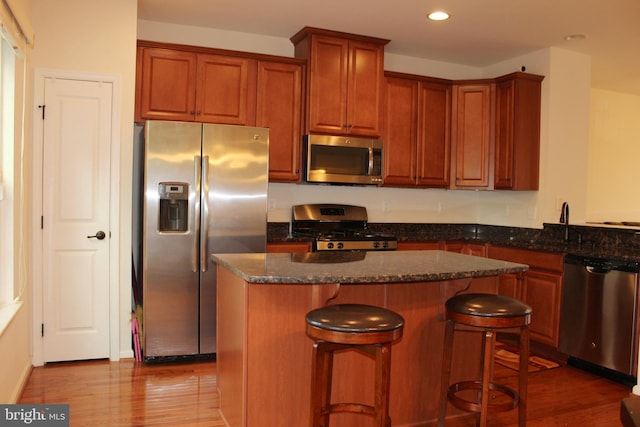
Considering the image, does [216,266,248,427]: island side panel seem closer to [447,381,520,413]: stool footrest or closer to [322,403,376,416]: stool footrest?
[322,403,376,416]: stool footrest

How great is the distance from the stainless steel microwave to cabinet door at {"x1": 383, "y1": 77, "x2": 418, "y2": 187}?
196mm

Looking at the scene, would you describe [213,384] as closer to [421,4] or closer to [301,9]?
[301,9]

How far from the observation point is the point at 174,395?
3.08 metres

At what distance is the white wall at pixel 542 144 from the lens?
14.7 ft

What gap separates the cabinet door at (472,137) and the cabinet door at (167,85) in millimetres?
2484

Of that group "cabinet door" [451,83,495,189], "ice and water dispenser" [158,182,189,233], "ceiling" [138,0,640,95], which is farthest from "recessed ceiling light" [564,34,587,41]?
"ice and water dispenser" [158,182,189,233]

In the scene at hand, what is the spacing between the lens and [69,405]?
2.86 metres

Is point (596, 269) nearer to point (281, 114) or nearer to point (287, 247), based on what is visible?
point (287, 247)

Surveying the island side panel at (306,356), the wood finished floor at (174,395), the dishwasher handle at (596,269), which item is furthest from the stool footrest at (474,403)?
the dishwasher handle at (596,269)

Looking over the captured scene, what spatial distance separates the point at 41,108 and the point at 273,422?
2.63 m

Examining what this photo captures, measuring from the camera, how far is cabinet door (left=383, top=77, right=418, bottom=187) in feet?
15.4

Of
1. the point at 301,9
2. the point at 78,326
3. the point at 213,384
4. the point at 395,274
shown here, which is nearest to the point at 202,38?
the point at 301,9

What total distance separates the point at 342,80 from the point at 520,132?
166 cm

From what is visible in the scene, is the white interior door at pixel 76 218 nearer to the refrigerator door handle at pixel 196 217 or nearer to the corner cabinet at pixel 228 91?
the corner cabinet at pixel 228 91
